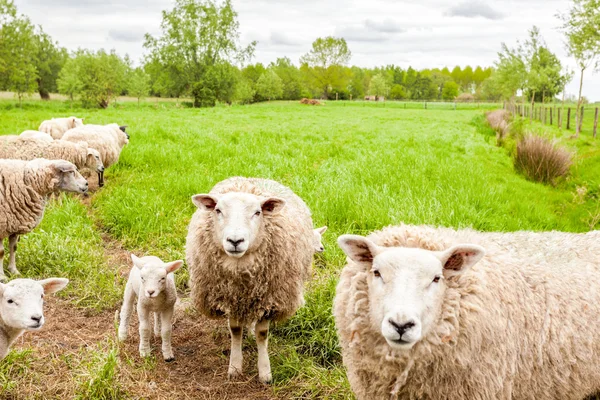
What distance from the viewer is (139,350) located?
3.65 metres

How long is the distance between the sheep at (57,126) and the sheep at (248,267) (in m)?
8.94

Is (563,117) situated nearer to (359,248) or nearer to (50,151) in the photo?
(50,151)

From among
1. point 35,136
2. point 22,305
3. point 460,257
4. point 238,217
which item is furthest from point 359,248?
point 35,136

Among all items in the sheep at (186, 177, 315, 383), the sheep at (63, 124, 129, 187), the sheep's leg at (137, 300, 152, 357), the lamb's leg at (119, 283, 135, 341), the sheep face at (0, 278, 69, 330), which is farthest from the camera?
the sheep at (63, 124, 129, 187)

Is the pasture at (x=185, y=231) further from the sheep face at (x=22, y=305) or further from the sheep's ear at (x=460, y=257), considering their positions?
the sheep's ear at (x=460, y=257)

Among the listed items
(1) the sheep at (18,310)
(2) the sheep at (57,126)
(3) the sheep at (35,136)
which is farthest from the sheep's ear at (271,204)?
(2) the sheep at (57,126)

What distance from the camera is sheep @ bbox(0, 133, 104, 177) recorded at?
7.39m

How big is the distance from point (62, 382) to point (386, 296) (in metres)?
2.44

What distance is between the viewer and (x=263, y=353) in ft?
11.5

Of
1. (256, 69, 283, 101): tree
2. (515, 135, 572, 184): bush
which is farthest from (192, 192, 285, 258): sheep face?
(256, 69, 283, 101): tree

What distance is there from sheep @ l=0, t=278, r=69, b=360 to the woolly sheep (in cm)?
527

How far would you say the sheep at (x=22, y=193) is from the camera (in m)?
4.71

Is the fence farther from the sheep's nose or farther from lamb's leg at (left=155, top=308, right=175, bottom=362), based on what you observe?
the sheep's nose

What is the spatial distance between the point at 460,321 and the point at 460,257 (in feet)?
1.10
